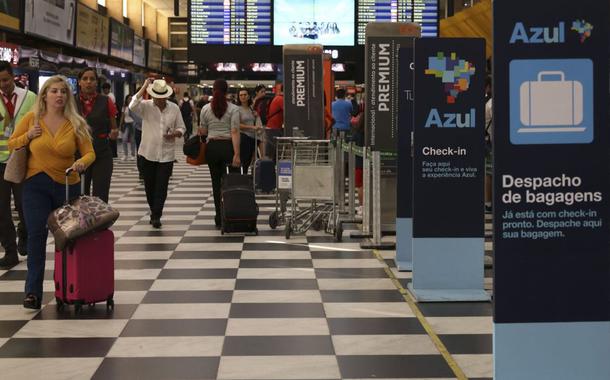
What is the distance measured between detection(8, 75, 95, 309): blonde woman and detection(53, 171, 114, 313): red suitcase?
17 cm

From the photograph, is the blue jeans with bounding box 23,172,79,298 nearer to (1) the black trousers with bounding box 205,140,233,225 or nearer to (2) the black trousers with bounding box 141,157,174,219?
(2) the black trousers with bounding box 141,157,174,219

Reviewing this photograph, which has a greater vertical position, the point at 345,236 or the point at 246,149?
the point at 246,149

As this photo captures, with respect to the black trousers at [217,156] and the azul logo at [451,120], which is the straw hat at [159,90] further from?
the azul logo at [451,120]

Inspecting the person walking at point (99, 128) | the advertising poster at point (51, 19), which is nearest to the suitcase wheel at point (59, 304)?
the person walking at point (99, 128)

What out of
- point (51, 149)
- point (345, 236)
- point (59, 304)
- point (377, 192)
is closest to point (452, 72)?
point (377, 192)

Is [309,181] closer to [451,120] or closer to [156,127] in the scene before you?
[156,127]

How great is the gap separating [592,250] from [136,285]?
4.26 meters

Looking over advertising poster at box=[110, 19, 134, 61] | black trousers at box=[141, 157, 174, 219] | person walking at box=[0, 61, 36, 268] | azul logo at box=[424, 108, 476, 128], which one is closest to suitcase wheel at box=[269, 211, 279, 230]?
black trousers at box=[141, 157, 174, 219]

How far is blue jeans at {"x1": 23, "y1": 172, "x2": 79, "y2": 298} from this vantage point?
6.25 metres

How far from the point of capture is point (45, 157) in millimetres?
6289

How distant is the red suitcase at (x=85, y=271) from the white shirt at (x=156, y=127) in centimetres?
434

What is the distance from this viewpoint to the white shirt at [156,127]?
10656mm

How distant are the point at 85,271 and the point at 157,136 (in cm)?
457

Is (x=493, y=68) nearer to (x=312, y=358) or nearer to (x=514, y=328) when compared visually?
(x=514, y=328)
